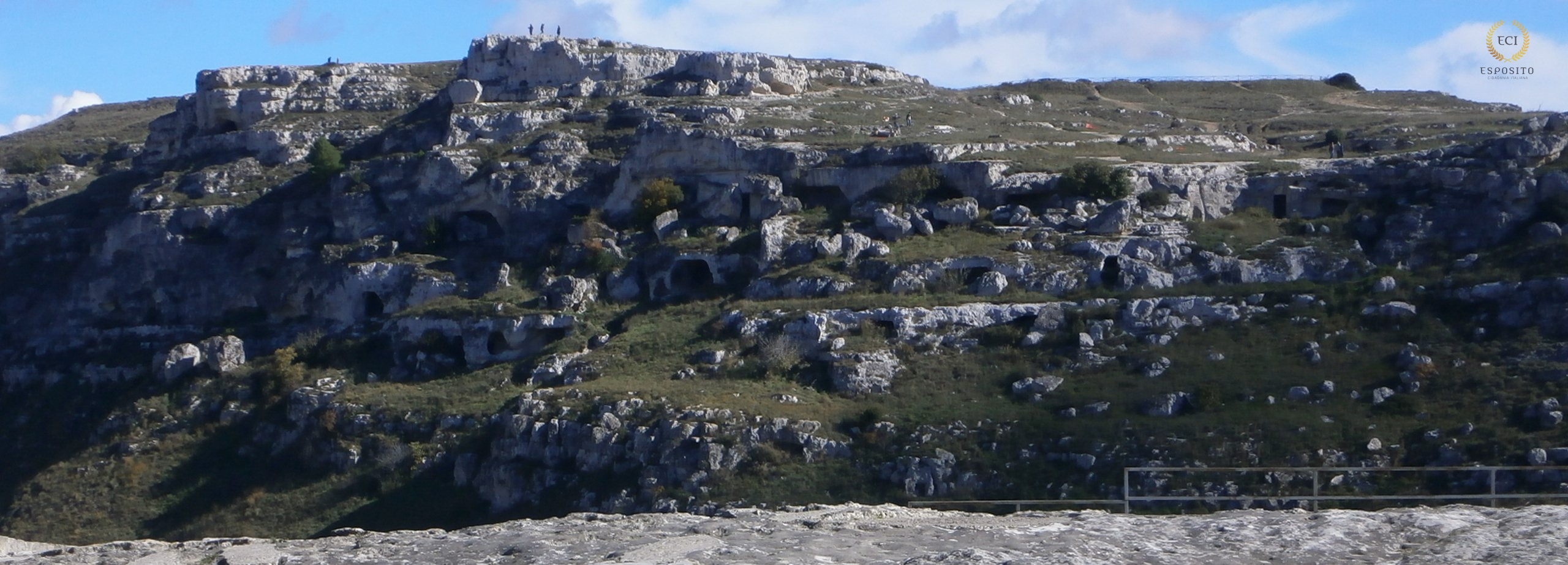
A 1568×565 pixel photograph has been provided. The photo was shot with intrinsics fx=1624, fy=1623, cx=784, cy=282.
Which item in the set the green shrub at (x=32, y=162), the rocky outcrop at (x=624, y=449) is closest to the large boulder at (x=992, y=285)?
the rocky outcrop at (x=624, y=449)

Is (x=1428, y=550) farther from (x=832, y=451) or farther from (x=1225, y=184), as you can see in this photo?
(x=1225, y=184)

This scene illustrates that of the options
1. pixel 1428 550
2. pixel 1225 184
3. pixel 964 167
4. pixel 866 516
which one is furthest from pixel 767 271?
pixel 1428 550

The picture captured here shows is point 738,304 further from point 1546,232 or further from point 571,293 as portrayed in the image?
point 1546,232

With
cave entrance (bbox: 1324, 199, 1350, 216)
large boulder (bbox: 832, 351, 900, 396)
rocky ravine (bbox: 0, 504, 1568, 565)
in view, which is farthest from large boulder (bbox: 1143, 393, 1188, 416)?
rocky ravine (bbox: 0, 504, 1568, 565)

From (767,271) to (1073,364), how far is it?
1012cm

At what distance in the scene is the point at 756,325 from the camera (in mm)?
39719

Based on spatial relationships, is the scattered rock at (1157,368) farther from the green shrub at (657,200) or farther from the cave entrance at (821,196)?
the green shrub at (657,200)

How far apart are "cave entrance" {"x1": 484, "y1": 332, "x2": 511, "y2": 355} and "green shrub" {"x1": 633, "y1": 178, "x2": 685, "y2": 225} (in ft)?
20.0

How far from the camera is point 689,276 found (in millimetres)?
45562

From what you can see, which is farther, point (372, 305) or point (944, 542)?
A: point (372, 305)

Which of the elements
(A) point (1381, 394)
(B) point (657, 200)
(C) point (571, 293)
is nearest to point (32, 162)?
(B) point (657, 200)

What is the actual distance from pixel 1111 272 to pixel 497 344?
16.3 m

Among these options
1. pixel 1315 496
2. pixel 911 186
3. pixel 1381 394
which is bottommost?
pixel 1315 496

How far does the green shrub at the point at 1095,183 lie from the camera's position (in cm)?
4388
